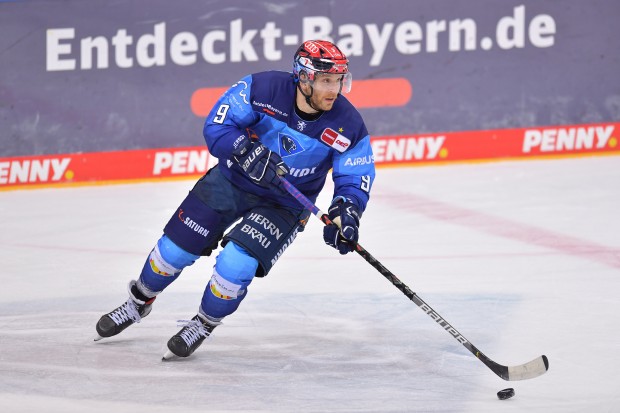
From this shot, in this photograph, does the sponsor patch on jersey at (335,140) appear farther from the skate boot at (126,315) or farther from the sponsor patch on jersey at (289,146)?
the skate boot at (126,315)

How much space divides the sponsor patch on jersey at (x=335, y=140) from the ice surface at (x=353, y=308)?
758 mm

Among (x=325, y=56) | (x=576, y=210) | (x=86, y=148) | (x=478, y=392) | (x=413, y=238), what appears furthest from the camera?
(x=86, y=148)

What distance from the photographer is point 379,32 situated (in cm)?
802

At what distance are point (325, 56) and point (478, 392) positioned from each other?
1.29 m

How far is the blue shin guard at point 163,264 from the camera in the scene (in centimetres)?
438

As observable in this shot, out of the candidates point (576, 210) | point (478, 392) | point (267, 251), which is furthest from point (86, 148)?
point (478, 392)

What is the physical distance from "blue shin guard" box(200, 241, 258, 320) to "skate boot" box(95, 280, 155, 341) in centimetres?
39

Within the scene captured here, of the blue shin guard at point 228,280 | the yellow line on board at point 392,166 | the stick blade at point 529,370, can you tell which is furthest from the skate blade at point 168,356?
the yellow line on board at point 392,166

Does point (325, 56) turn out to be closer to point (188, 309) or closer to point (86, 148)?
point (188, 309)

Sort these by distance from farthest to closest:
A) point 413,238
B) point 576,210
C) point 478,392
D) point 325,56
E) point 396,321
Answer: point 576,210, point 413,238, point 396,321, point 325,56, point 478,392

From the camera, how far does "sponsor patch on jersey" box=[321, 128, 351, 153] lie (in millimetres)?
4289

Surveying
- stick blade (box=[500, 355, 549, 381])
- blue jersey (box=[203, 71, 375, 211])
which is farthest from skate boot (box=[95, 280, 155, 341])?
stick blade (box=[500, 355, 549, 381])

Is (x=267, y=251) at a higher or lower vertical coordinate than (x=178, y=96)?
higher

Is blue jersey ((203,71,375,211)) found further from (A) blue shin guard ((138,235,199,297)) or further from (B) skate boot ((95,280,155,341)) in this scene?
(B) skate boot ((95,280,155,341))
